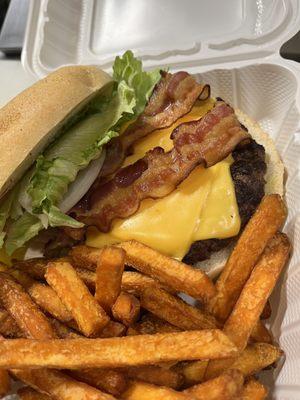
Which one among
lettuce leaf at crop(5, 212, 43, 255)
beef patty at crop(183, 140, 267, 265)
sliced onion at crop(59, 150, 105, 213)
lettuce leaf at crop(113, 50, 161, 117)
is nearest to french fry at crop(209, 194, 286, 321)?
beef patty at crop(183, 140, 267, 265)

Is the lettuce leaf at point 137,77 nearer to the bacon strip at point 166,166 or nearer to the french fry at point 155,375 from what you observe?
the bacon strip at point 166,166

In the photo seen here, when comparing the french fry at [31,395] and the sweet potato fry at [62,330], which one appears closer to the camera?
the french fry at [31,395]

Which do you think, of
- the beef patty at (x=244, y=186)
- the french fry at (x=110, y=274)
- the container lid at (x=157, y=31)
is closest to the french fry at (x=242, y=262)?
the beef patty at (x=244, y=186)

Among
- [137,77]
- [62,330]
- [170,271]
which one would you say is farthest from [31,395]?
[137,77]

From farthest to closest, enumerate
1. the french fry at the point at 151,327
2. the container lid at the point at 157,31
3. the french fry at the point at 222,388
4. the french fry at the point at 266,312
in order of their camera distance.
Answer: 1. the container lid at the point at 157,31
2. the french fry at the point at 266,312
3. the french fry at the point at 151,327
4. the french fry at the point at 222,388

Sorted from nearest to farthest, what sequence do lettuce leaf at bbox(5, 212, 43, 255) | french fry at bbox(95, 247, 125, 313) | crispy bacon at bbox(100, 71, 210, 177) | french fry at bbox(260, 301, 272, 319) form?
1. french fry at bbox(95, 247, 125, 313)
2. french fry at bbox(260, 301, 272, 319)
3. lettuce leaf at bbox(5, 212, 43, 255)
4. crispy bacon at bbox(100, 71, 210, 177)

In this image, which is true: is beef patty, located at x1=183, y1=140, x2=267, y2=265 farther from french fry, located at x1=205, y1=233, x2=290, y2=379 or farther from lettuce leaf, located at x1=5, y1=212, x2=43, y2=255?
lettuce leaf, located at x1=5, y1=212, x2=43, y2=255

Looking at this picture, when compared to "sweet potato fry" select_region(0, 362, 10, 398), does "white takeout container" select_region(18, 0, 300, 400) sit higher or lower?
higher
